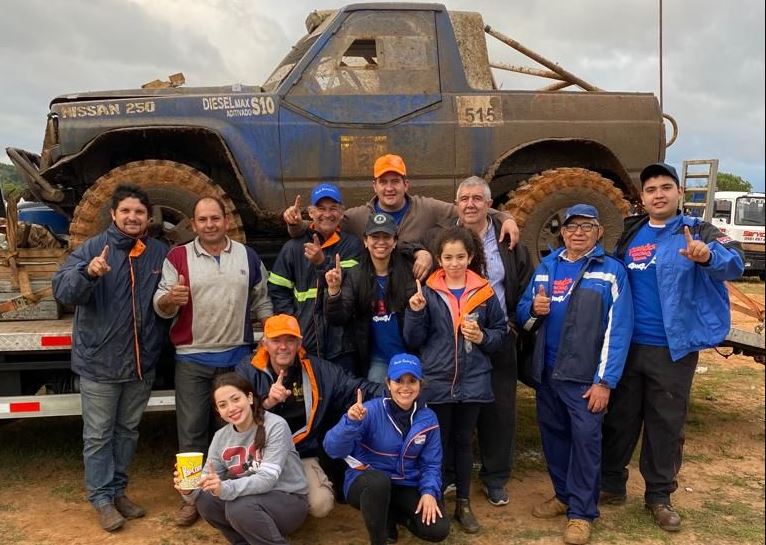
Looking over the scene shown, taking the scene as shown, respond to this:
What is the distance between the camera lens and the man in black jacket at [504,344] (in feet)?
12.8

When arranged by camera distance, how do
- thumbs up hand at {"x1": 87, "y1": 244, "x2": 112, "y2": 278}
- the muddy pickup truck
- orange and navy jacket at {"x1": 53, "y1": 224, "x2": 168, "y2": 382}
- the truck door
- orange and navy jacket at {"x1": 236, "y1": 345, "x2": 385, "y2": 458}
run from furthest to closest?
1. the truck door
2. the muddy pickup truck
3. orange and navy jacket at {"x1": 53, "y1": 224, "x2": 168, "y2": 382}
4. orange and navy jacket at {"x1": 236, "y1": 345, "x2": 385, "y2": 458}
5. thumbs up hand at {"x1": 87, "y1": 244, "x2": 112, "y2": 278}

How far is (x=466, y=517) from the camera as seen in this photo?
378cm

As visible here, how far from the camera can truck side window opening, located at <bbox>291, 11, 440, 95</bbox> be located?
512cm

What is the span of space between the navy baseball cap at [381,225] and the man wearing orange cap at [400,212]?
223mm

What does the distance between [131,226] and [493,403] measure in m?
2.21

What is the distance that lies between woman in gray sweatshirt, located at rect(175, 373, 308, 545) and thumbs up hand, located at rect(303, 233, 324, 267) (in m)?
0.73

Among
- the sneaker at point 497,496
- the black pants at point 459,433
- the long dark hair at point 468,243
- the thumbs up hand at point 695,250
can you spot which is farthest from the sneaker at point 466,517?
the thumbs up hand at point 695,250

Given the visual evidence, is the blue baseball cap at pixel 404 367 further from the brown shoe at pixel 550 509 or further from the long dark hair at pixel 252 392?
the brown shoe at pixel 550 509

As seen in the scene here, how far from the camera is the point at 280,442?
334 centimetres

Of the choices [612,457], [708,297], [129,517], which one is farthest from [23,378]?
[708,297]

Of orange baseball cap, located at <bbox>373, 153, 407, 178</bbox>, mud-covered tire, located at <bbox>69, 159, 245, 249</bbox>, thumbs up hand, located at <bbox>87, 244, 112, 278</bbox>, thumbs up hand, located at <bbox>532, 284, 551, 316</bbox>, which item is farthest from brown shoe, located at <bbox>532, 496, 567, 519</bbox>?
thumbs up hand, located at <bbox>87, 244, 112, 278</bbox>

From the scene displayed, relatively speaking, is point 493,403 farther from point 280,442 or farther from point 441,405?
point 280,442

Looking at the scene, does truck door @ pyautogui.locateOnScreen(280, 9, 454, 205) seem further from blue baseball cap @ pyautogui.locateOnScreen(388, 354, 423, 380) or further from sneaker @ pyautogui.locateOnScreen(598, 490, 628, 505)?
sneaker @ pyautogui.locateOnScreen(598, 490, 628, 505)

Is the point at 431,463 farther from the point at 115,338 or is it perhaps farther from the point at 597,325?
the point at 115,338
